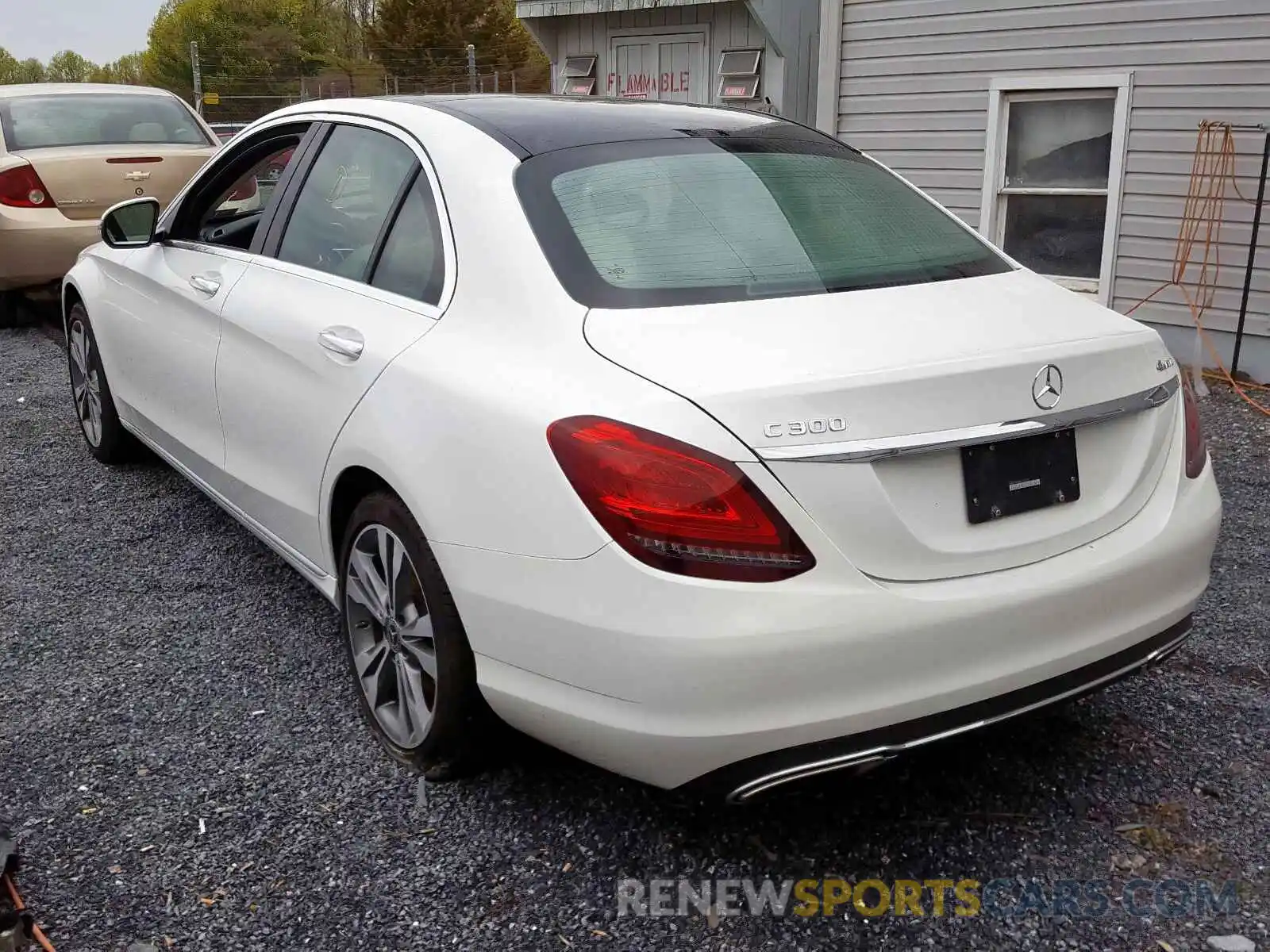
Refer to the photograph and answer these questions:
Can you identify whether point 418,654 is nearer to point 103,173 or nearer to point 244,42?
point 103,173

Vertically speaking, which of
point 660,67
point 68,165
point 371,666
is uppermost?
point 660,67

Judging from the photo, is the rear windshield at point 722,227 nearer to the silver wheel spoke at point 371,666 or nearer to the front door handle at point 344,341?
the front door handle at point 344,341

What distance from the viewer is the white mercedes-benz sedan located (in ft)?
7.47

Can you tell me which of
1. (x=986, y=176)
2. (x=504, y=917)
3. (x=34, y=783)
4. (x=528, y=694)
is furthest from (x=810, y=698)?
(x=986, y=176)

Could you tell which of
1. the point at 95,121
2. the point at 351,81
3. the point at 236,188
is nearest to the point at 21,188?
the point at 95,121

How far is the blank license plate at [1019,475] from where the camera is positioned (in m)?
2.41

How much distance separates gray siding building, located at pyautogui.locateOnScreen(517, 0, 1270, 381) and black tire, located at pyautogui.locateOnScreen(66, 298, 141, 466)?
589 centimetres

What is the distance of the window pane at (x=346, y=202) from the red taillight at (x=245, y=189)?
907 millimetres

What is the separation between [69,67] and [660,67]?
101m

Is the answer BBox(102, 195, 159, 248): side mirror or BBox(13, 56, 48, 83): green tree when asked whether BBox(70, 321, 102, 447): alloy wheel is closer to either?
BBox(102, 195, 159, 248): side mirror

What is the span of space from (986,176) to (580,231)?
21.6ft

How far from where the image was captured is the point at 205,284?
4.02 m

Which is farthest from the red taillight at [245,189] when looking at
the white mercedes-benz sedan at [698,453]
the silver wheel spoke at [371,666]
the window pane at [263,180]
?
the silver wheel spoke at [371,666]

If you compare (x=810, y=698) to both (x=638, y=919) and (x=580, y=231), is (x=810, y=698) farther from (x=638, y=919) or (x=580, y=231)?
(x=580, y=231)
